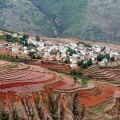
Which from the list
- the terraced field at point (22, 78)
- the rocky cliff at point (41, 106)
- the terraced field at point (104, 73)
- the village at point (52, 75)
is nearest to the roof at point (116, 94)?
the village at point (52, 75)

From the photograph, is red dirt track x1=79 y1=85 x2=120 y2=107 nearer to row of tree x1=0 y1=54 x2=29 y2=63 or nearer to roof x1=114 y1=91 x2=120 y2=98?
roof x1=114 y1=91 x2=120 y2=98

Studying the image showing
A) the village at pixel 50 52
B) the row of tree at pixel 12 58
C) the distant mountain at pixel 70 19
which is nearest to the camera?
the row of tree at pixel 12 58

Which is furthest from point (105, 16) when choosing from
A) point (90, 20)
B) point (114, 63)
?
point (114, 63)

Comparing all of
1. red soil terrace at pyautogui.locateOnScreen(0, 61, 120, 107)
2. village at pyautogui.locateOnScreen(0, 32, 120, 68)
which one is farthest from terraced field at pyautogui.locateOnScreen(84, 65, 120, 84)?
red soil terrace at pyautogui.locateOnScreen(0, 61, 120, 107)

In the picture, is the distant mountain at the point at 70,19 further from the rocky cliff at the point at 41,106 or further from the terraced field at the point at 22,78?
the rocky cliff at the point at 41,106

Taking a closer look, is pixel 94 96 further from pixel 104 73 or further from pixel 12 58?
pixel 12 58

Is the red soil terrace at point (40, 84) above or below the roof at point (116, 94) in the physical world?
above

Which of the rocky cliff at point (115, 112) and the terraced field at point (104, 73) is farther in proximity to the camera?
the terraced field at point (104, 73)
